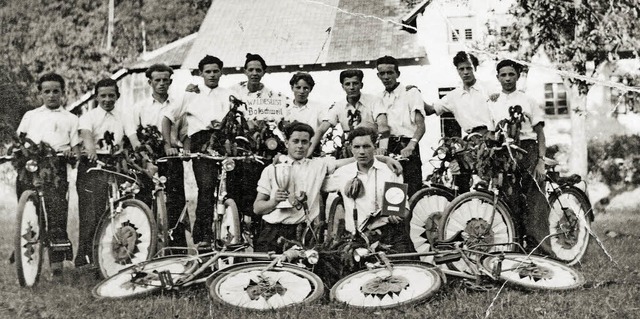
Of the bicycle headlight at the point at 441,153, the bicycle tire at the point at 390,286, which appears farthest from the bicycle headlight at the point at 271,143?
the bicycle tire at the point at 390,286

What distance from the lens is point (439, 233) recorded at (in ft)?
15.4

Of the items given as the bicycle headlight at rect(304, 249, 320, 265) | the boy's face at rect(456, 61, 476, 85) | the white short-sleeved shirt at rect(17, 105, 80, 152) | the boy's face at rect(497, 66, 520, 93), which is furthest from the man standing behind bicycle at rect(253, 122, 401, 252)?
the white short-sleeved shirt at rect(17, 105, 80, 152)

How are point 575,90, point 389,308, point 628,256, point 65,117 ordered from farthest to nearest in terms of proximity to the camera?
point 65,117, point 575,90, point 628,256, point 389,308

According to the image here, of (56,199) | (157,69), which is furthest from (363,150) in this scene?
(56,199)

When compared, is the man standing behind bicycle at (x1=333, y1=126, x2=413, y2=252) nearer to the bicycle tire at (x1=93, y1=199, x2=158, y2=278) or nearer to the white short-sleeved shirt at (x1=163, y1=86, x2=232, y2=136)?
the white short-sleeved shirt at (x1=163, y1=86, x2=232, y2=136)

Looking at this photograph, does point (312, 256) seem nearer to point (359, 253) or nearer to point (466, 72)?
point (359, 253)

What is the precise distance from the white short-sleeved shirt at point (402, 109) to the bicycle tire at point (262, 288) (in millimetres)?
1615

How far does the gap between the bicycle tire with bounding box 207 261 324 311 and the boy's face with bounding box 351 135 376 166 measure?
35.1 inches

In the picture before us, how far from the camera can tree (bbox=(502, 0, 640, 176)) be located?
4.50 metres

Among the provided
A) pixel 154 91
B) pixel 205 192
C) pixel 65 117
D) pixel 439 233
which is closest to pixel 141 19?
pixel 154 91

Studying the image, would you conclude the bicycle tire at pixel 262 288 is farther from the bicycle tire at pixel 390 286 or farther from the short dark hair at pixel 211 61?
the short dark hair at pixel 211 61

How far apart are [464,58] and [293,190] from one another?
1606 mm

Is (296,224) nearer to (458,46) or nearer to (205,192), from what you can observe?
(205,192)

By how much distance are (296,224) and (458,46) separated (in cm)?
170
